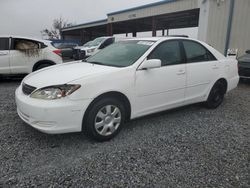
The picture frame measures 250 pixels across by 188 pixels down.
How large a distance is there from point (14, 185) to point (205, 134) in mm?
2687

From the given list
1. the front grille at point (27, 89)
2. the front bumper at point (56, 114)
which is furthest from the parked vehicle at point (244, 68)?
the front grille at point (27, 89)

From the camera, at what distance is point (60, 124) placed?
255cm

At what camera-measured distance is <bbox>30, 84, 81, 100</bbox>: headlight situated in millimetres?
2550

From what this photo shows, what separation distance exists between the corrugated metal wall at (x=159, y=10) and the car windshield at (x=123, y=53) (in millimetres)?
11204

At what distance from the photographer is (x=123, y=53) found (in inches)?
140

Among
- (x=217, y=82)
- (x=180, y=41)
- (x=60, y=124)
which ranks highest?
(x=180, y=41)

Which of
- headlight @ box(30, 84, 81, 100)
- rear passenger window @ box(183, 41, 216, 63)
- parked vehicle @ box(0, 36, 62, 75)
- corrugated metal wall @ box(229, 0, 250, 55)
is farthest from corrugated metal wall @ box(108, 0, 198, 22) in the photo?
headlight @ box(30, 84, 81, 100)

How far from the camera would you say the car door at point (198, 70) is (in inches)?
148

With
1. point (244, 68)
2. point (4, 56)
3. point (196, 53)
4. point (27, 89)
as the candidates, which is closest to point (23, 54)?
point (4, 56)

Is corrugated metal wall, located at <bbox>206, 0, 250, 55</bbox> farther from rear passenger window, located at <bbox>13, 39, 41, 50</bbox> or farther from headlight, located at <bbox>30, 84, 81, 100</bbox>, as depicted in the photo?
headlight, located at <bbox>30, 84, 81, 100</bbox>

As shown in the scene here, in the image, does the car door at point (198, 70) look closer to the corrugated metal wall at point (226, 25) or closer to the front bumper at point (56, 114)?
the front bumper at point (56, 114)

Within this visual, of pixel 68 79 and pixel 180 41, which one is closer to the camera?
pixel 68 79

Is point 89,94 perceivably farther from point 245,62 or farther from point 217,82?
point 245,62

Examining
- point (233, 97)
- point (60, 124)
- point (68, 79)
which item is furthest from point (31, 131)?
point (233, 97)
